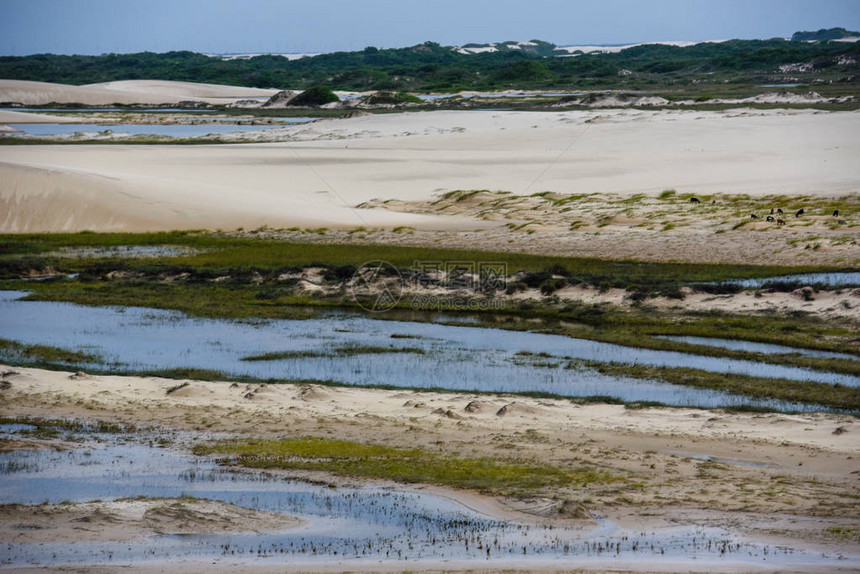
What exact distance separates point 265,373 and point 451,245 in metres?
13.4

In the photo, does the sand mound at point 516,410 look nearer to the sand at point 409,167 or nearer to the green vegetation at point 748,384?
the green vegetation at point 748,384

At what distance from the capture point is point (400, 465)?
415 inches

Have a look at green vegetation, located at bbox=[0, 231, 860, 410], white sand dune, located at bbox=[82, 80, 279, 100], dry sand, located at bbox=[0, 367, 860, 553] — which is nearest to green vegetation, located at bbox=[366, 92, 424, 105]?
white sand dune, located at bbox=[82, 80, 279, 100]

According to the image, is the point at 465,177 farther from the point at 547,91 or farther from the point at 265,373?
the point at 547,91

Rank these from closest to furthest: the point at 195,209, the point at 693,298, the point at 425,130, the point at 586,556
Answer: the point at 586,556 → the point at 693,298 → the point at 195,209 → the point at 425,130

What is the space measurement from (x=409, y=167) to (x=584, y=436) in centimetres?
3448

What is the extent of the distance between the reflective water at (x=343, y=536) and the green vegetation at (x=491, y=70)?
73.9 metres

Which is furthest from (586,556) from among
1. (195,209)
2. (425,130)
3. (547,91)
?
(547,91)

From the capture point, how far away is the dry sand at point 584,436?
29.5ft

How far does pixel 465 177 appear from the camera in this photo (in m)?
42.0

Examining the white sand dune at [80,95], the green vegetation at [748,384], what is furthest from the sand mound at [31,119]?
the green vegetation at [748,384]

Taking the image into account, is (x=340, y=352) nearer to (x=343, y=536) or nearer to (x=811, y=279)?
(x=343, y=536)

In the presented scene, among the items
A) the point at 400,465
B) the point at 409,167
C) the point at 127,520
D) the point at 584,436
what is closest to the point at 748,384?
the point at 584,436

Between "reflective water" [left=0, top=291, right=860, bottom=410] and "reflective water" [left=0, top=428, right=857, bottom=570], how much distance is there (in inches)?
198
